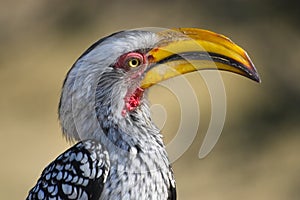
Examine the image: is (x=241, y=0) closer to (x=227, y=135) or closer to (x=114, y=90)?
(x=227, y=135)

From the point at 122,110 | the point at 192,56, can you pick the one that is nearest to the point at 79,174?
the point at 122,110

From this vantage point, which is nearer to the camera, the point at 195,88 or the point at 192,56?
the point at 192,56

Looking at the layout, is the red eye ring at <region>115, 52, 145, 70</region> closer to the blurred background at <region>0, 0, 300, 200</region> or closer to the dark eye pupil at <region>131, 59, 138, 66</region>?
the dark eye pupil at <region>131, 59, 138, 66</region>

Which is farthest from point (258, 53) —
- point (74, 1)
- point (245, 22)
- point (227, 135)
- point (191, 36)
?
point (191, 36)

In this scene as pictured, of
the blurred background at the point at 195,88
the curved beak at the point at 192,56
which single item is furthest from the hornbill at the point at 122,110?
the blurred background at the point at 195,88

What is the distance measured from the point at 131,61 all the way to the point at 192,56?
250 millimetres

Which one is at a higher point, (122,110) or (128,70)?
(128,70)

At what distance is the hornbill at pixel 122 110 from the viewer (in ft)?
12.5

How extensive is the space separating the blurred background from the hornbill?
3.33 m

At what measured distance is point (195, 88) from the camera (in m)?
8.11

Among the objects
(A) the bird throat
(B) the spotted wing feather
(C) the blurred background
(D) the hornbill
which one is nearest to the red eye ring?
(D) the hornbill

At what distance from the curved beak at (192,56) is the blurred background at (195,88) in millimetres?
3344

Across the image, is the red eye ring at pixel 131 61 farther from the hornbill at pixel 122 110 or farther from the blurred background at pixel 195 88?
the blurred background at pixel 195 88

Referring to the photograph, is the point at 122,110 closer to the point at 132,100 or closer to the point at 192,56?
the point at 132,100
